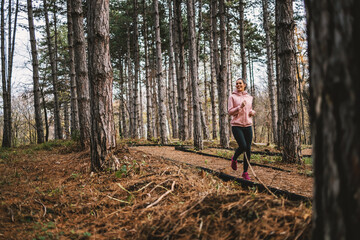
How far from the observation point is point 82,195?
315cm

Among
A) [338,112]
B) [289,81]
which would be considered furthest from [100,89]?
[289,81]

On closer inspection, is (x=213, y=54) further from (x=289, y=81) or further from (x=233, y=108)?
(x=233, y=108)

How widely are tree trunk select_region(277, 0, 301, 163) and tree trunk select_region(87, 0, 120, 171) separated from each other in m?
4.95

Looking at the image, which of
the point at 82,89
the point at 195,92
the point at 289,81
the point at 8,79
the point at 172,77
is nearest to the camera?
the point at 289,81

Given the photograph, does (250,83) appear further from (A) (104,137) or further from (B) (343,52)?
(B) (343,52)

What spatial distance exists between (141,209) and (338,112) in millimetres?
2275

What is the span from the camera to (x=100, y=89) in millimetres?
4438

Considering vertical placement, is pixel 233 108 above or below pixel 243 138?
above

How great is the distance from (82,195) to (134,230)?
1.43 metres

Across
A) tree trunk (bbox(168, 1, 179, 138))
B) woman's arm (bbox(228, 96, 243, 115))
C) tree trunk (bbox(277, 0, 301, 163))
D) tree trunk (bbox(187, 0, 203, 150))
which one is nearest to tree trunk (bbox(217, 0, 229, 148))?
tree trunk (bbox(187, 0, 203, 150))

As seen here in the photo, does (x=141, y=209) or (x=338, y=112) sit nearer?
(x=338, y=112)

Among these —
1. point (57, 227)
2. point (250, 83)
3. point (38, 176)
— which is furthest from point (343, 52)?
point (250, 83)

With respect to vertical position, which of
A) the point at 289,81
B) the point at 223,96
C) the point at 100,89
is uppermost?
the point at 223,96

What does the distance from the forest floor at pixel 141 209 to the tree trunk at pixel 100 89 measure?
420mm
